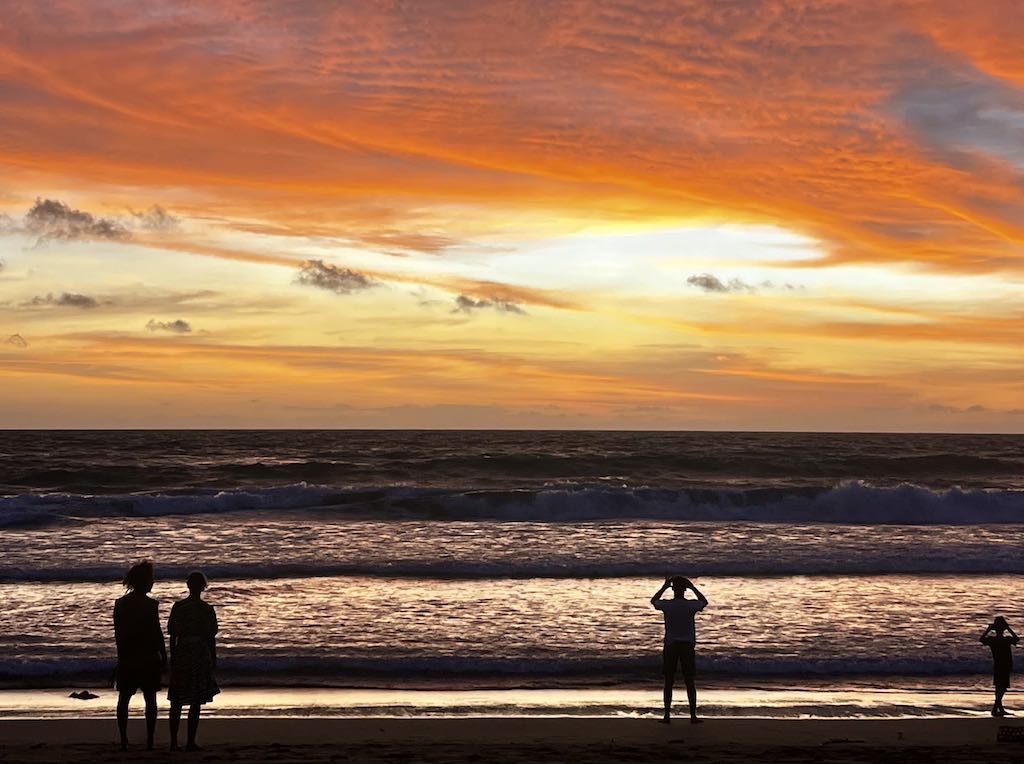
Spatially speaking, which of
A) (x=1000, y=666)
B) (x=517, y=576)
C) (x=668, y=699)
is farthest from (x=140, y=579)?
(x=517, y=576)

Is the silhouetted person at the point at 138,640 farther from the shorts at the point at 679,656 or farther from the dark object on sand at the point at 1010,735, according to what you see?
the dark object on sand at the point at 1010,735

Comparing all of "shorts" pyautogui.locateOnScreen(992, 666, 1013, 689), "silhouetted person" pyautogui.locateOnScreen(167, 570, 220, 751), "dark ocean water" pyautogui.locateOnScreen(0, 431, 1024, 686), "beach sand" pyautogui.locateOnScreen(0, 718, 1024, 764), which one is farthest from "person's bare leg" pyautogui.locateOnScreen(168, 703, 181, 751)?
"shorts" pyautogui.locateOnScreen(992, 666, 1013, 689)

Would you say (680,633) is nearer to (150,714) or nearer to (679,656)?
(679,656)

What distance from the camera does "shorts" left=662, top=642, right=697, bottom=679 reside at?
12439 mm

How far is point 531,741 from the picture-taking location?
11000 mm

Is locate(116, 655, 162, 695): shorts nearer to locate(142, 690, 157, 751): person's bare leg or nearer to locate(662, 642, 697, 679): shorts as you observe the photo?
locate(142, 690, 157, 751): person's bare leg

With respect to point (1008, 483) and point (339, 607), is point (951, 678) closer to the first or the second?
point (339, 607)

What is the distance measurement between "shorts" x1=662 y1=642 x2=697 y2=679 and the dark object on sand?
134 inches

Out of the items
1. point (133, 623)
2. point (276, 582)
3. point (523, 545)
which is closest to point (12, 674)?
point (133, 623)

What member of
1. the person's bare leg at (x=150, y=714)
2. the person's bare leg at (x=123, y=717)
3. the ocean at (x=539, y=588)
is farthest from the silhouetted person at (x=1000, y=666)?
the person's bare leg at (x=123, y=717)

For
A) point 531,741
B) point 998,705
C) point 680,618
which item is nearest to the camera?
point 531,741

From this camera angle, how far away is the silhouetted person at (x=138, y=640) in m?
10.3

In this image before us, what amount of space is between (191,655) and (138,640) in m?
0.54

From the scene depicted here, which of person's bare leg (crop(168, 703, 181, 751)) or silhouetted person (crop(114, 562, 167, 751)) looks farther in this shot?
person's bare leg (crop(168, 703, 181, 751))
